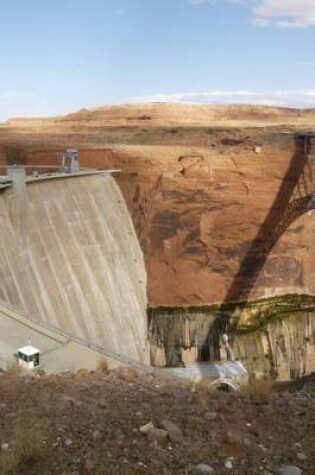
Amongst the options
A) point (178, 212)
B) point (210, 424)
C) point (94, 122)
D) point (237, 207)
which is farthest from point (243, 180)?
point (94, 122)

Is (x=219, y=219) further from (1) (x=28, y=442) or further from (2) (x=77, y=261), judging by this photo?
(1) (x=28, y=442)

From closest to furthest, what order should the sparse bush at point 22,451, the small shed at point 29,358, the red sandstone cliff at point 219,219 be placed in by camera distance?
the sparse bush at point 22,451 < the small shed at point 29,358 < the red sandstone cliff at point 219,219

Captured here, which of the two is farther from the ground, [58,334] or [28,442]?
[28,442]

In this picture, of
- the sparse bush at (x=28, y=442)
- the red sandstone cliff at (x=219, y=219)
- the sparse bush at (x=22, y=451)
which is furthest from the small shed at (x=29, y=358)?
the red sandstone cliff at (x=219, y=219)

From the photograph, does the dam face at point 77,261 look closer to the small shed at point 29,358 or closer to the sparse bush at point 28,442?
the small shed at point 29,358

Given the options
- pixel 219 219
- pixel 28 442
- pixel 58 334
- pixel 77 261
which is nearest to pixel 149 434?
pixel 28 442

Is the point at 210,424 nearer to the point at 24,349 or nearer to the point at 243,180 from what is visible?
the point at 24,349
